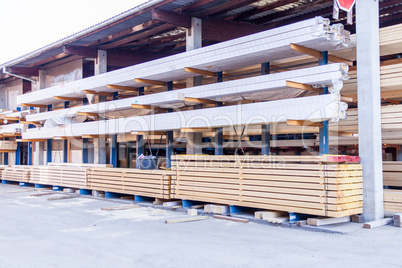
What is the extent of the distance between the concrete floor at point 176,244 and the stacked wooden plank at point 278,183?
598 millimetres

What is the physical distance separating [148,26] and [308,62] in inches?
242

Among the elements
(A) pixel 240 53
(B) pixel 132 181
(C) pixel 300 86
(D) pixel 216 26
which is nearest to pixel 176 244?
(C) pixel 300 86

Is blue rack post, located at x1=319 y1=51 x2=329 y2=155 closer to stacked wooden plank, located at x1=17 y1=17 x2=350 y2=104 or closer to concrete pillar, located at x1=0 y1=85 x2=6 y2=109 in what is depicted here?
stacked wooden plank, located at x1=17 y1=17 x2=350 y2=104

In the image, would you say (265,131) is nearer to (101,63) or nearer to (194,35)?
(194,35)

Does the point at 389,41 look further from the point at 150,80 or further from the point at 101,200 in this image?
the point at 101,200

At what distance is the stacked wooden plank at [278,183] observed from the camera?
8.21 meters

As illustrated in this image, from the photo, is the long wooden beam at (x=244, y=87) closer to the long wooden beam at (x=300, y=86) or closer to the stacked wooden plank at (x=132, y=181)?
the long wooden beam at (x=300, y=86)

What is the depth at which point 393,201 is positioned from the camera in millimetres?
9336

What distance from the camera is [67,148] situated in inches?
792

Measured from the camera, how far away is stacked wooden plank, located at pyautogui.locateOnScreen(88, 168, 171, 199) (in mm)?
11706

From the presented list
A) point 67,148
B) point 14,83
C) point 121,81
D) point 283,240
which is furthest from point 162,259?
point 14,83

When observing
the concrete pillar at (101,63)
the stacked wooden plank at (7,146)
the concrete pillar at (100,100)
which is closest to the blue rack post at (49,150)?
the stacked wooden plank at (7,146)

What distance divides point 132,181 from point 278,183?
18.6 feet

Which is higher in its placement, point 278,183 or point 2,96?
point 2,96
